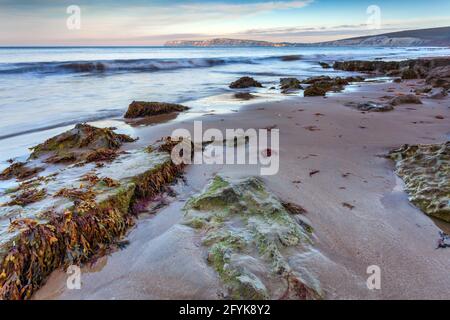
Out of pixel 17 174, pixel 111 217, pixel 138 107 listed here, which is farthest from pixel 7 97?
pixel 111 217

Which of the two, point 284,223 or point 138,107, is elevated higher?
point 138,107

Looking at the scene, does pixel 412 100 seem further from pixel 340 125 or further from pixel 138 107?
pixel 138 107

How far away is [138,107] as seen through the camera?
6.99 metres

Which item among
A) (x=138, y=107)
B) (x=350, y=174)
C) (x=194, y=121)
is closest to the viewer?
(x=350, y=174)

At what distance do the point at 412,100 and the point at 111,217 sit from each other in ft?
23.8

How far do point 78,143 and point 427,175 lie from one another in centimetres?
435

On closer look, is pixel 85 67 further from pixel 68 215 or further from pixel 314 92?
pixel 68 215

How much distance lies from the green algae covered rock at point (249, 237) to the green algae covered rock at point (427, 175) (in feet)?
3.69

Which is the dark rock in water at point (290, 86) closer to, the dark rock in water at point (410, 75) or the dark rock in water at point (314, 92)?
the dark rock in water at point (314, 92)

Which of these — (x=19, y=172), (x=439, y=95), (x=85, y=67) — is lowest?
(x=19, y=172)

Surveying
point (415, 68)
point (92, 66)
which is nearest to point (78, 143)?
point (415, 68)

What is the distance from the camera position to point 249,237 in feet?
7.13

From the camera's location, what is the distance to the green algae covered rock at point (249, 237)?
5.77 feet

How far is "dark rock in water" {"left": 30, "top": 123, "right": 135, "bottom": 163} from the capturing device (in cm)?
431
